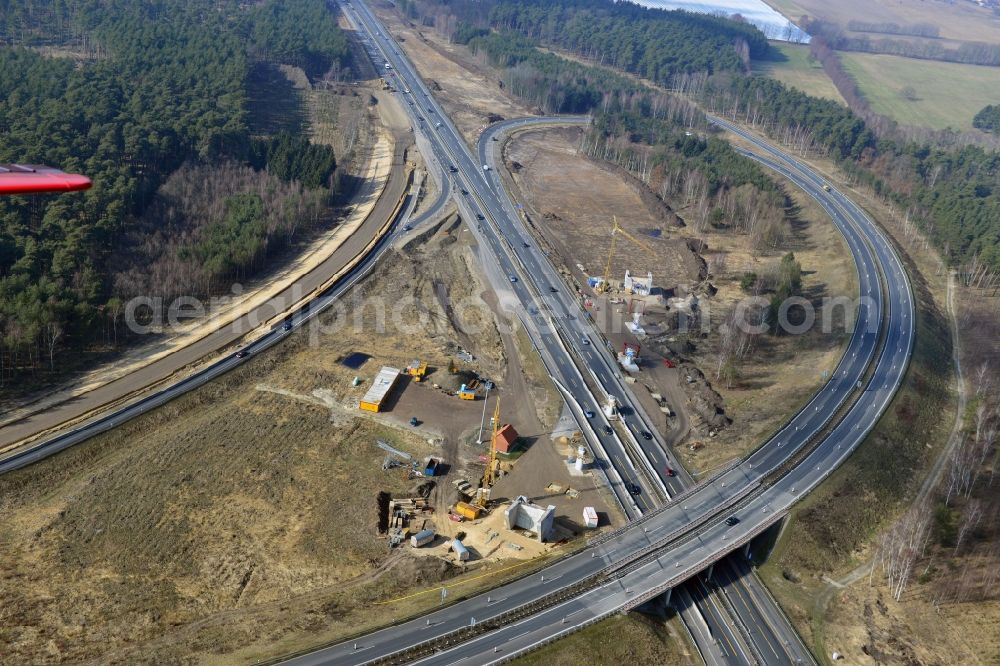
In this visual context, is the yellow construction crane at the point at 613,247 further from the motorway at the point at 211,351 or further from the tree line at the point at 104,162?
the tree line at the point at 104,162

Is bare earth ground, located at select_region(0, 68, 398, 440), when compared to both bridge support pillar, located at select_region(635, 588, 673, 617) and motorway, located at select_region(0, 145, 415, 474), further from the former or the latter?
bridge support pillar, located at select_region(635, 588, 673, 617)

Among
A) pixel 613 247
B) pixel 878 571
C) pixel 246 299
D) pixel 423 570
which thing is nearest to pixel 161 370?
pixel 246 299

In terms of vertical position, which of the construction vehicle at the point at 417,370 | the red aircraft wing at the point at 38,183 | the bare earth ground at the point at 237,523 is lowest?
the bare earth ground at the point at 237,523

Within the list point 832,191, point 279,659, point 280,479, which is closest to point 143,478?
point 280,479

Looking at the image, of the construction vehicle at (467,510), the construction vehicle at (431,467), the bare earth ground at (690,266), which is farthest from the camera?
the bare earth ground at (690,266)

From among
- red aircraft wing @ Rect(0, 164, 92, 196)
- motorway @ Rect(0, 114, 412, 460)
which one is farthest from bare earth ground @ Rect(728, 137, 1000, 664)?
motorway @ Rect(0, 114, 412, 460)

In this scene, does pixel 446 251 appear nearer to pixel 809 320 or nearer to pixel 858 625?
pixel 809 320

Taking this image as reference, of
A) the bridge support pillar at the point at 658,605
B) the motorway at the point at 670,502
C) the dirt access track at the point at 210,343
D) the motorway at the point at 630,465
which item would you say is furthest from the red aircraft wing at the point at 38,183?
the bridge support pillar at the point at 658,605
